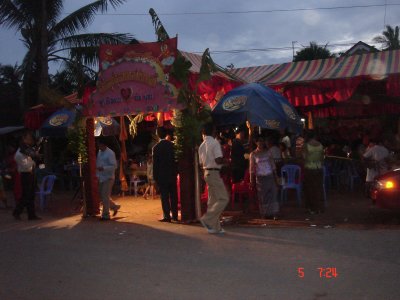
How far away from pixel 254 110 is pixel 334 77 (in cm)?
370

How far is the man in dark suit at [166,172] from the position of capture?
9820 millimetres

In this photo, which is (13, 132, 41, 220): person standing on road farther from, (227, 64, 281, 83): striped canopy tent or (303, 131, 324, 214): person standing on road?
(227, 64, 281, 83): striped canopy tent

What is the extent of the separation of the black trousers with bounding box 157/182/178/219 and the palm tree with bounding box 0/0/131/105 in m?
11.1

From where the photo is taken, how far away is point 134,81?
1034cm

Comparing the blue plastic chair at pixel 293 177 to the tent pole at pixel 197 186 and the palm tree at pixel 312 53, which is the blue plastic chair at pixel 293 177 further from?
the palm tree at pixel 312 53

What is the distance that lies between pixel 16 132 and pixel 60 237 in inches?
802

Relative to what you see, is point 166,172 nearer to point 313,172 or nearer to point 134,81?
point 134,81

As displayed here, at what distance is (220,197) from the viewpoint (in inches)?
337

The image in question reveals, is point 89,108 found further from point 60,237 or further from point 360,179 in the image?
point 360,179

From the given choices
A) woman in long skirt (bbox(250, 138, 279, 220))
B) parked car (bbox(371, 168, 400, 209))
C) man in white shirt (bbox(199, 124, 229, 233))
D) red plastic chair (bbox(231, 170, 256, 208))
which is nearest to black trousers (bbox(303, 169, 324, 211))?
woman in long skirt (bbox(250, 138, 279, 220))
